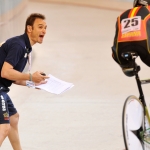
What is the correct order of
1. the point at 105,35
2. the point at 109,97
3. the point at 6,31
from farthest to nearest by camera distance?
the point at 105,35 < the point at 6,31 < the point at 109,97

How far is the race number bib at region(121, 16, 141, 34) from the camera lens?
363 centimetres

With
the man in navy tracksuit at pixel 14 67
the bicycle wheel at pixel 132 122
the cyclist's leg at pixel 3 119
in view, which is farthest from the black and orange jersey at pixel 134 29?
the cyclist's leg at pixel 3 119

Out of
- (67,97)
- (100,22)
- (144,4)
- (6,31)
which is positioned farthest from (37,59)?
(144,4)

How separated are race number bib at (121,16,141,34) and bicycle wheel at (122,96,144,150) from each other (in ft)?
1.70

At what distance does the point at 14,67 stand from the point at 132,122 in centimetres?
110

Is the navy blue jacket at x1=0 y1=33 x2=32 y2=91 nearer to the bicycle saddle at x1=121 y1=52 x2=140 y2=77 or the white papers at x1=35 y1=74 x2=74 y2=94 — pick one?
the white papers at x1=35 y1=74 x2=74 y2=94

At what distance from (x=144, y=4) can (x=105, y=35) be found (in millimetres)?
6601

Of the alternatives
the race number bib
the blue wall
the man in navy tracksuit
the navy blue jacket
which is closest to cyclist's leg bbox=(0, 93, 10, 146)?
the man in navy tracksuit

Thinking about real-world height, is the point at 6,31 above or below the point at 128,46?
above

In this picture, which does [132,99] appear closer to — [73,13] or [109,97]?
[109,97]

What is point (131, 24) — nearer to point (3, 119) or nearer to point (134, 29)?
point (134, 29)

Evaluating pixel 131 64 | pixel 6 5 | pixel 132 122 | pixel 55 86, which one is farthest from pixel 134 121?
pixel 6 5

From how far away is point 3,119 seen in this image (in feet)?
13.1

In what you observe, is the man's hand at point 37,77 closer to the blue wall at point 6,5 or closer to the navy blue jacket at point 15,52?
the navy blue jacket at point 15,52
